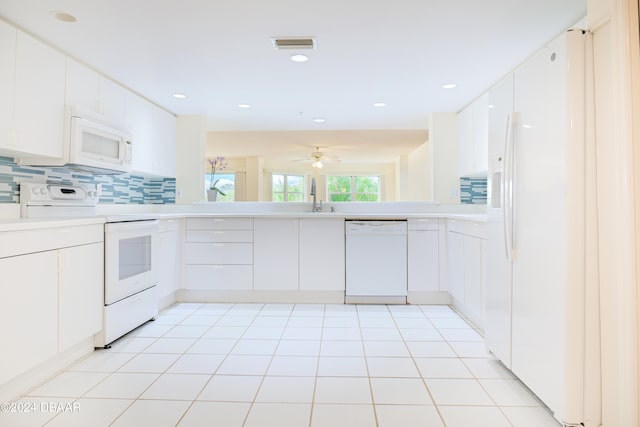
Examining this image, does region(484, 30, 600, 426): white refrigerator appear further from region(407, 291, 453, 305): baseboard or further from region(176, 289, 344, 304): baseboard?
region(176, 289, 344, 304): baseboard

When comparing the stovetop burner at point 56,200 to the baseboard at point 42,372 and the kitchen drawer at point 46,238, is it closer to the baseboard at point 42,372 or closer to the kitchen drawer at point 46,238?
the kitchen drawer at point 46,238

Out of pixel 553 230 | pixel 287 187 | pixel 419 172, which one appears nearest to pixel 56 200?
pixel 553 230

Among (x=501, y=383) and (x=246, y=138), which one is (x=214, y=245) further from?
(x=246, y=138)

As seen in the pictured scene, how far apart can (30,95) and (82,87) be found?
19.9 inches

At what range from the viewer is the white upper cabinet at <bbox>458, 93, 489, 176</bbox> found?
11.1 ft

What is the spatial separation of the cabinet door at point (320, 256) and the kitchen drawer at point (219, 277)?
560mm

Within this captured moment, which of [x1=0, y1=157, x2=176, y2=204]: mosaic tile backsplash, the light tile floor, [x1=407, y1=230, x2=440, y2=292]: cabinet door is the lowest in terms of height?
the light tile floor

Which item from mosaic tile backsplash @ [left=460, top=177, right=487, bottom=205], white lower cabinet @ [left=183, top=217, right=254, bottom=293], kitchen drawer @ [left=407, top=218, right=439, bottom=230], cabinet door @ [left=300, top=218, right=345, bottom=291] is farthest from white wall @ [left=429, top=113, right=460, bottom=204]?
white lower cabinet @ [left=183, top=217, right=254, bottom=293]

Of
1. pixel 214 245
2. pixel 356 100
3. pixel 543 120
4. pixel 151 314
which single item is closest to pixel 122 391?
pixel 151 314

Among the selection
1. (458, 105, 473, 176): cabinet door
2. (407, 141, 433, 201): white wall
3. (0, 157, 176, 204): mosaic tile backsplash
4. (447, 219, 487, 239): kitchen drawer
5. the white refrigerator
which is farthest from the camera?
(407, 141, 433, 201): white wall

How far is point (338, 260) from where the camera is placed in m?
3.61

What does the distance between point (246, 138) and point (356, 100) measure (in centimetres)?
Result: 316

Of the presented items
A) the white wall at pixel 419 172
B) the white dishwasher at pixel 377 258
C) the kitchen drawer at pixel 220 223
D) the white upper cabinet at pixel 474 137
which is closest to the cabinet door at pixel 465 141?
the white upper cabinet at pixel 474 137

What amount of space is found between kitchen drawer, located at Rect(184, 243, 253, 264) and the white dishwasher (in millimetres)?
1023
